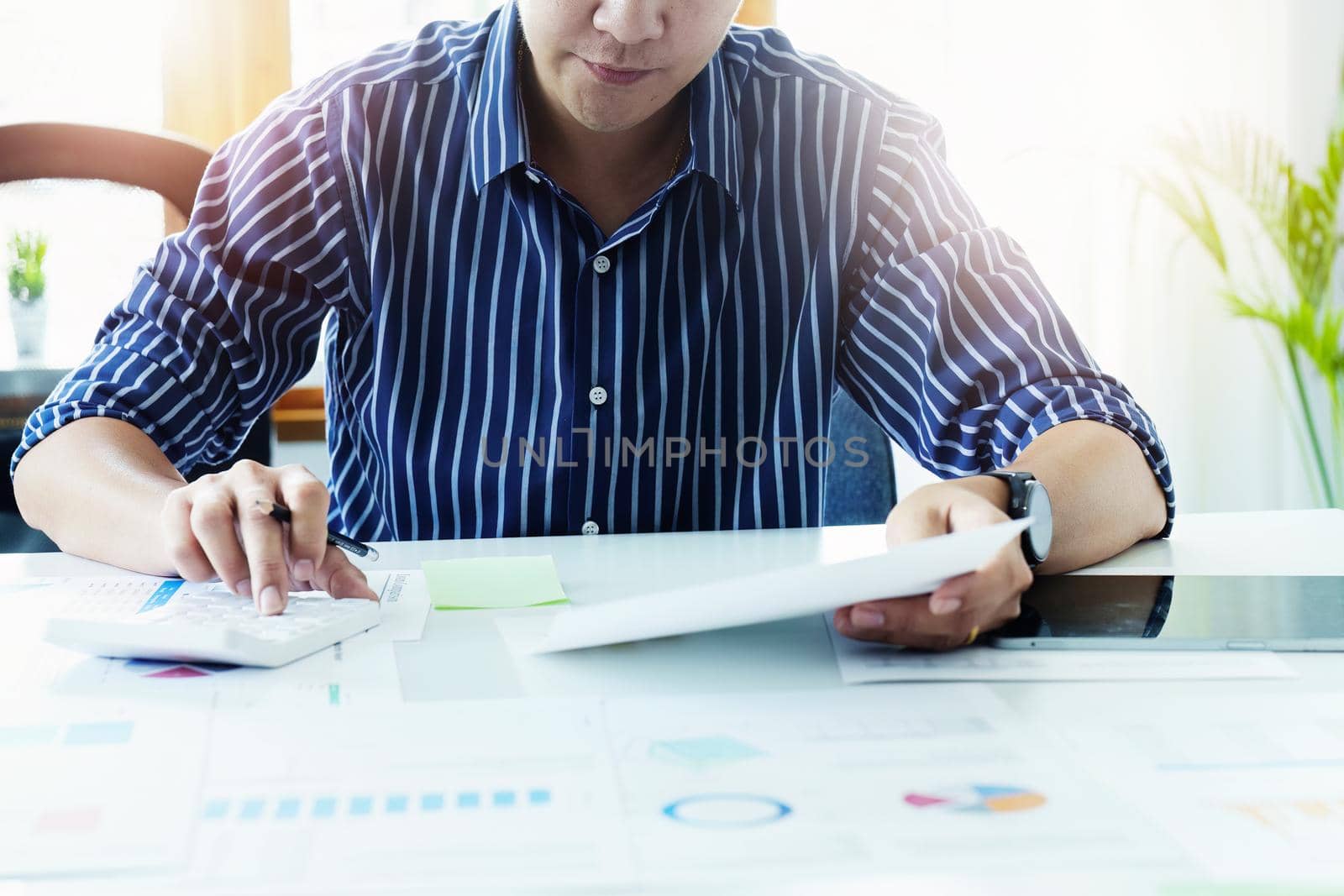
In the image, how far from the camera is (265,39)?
2352 millimetres

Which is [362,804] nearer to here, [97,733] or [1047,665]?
[97,733]

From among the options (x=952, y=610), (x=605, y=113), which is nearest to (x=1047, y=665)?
(x=952, y=610)

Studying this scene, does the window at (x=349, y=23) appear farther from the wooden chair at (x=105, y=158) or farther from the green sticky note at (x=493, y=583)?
the green sticky note at (x=493, y=583)

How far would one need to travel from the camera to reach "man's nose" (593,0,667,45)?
2.96 feet

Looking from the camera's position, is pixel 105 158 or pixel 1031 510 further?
pixel 105 158

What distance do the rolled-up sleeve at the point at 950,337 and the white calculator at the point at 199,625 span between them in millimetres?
593

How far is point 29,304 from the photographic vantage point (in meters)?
1.79

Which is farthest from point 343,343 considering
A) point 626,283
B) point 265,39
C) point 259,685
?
point 265,39

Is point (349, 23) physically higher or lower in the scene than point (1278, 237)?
higher

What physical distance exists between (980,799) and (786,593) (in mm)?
143

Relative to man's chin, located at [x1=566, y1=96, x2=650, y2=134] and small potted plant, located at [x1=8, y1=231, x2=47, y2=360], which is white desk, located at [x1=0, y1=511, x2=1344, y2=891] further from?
small potted plant, located at [x1=8, y1=231, x2=47, y2=360]

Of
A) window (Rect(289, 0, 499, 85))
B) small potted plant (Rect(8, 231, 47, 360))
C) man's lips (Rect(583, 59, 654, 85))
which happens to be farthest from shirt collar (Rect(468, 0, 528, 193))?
window (Rect(289, 0, 499, 85))

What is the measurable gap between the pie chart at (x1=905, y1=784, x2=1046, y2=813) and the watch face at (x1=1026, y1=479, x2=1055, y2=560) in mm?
346

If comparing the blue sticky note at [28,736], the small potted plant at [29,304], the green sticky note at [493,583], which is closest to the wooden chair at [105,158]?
the small potted plant at [29,304]
